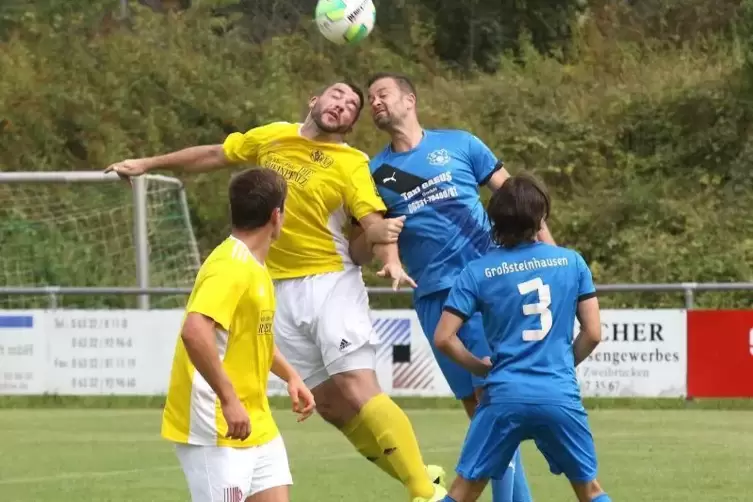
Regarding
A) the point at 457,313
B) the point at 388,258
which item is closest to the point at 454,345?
the point at 457,313

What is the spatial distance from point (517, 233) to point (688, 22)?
73.6ft

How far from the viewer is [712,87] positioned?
76.8ft

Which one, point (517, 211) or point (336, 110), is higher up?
point (336, 110)

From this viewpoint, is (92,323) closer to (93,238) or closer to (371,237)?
(93,238)

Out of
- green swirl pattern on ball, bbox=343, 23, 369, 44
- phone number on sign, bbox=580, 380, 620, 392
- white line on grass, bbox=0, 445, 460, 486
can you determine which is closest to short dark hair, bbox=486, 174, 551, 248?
green swirl pattern on ball, bbox=343, 23, 369, 44

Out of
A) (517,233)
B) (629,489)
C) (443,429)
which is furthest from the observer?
(443,429)

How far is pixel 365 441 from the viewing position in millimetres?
6992

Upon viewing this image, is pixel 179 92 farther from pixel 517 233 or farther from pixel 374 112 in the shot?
pixel 517 233

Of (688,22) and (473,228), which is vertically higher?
(688,22)

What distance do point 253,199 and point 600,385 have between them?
981 centimetres

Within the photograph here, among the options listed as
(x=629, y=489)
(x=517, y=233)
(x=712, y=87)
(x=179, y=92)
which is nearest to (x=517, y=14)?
(x=712, y=87)

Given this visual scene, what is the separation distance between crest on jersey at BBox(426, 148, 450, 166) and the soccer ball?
1.27 metres

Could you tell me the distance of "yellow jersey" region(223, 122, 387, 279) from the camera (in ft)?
22.9

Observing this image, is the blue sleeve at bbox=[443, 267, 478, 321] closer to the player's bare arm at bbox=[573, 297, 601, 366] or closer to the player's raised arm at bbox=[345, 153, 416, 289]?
the player's bare arm at bbox=[573, 297, 601, 366]
